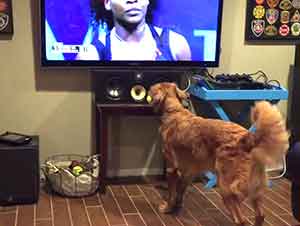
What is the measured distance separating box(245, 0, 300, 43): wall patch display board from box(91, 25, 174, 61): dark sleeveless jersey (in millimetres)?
747

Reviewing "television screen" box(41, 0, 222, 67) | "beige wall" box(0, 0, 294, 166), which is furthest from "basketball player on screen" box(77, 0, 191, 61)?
"beige wall" box(0, 0, 294, 166)

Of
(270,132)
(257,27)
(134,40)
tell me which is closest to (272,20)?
(257,27)

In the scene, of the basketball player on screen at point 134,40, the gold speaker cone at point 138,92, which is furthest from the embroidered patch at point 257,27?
the gold speaker cone at point 138,92

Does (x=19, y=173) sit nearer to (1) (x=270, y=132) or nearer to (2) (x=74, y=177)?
(2) (x=74, y=177)

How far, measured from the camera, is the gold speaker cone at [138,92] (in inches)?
145

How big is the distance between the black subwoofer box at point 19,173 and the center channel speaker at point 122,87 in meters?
0.65

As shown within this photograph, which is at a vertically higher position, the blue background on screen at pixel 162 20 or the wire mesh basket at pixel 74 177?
the blue background on screen at pixel 162 20

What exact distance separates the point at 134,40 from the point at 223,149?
1.29m

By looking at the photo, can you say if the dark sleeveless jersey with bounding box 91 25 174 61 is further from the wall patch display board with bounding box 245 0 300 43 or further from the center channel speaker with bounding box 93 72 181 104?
the wall patch display board with bounding box 245 0 300 43

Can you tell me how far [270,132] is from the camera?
2494mm

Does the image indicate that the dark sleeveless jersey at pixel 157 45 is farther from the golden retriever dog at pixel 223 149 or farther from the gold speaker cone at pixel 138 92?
the golden retriever dog at pixel 223 149

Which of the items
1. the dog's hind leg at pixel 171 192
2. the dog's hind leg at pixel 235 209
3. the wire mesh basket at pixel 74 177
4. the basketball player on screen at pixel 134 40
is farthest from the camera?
the basketball player on screen at pixel 134 40

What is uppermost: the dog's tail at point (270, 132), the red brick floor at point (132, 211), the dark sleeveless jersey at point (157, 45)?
the dark sleeveless jersey at point (157, 45)

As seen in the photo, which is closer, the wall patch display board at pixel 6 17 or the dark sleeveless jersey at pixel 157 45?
the wall patch display board at pixel 6 17
